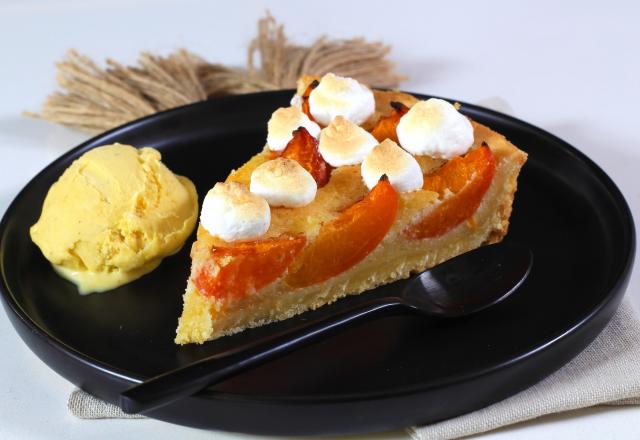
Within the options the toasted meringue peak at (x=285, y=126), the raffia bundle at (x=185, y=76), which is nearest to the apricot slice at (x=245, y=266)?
the toasted meringue peak at (x=285, y=126)

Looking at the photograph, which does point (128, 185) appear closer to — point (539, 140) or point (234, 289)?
point (234, 289)

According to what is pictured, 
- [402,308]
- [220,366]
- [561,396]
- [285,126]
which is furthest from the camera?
[285,126]

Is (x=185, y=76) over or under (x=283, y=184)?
under

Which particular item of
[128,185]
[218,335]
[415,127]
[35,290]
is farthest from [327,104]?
[35,290]

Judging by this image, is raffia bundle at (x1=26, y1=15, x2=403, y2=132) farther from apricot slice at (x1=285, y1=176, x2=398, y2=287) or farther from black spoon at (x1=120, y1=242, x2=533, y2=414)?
black spoon at (x1=120, y1=242, x2=533, y2=414)

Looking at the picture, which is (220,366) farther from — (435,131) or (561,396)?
(435,131)

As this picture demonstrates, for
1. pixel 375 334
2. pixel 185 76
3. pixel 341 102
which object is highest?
pixel 341 102

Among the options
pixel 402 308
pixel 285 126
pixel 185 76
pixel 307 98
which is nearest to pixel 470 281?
pixel 402 308
